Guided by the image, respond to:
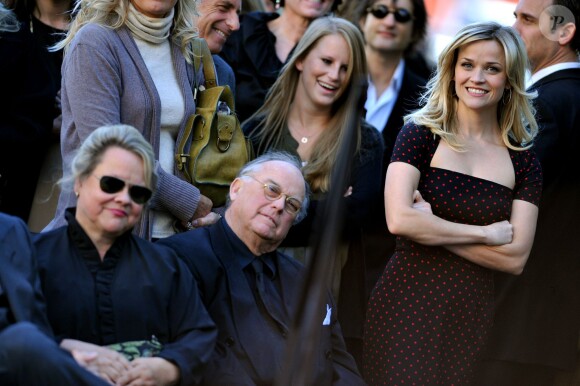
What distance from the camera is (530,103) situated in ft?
17.3

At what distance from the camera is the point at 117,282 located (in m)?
4.16

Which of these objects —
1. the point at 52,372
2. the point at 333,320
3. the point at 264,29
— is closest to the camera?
the point at 52,372

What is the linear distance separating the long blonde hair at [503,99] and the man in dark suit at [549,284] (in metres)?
0.34

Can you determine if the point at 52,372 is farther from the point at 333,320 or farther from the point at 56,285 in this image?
the point at 333,320

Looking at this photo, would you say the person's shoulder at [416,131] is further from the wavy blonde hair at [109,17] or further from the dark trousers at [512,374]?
the dark trousers at [512,374]

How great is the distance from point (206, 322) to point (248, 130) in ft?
5.76

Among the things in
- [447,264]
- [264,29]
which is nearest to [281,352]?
[447,264]

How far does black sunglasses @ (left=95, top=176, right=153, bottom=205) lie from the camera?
13.7 ft

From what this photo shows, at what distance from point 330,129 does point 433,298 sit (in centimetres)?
130

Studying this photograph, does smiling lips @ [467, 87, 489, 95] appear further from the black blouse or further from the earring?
the black blouse

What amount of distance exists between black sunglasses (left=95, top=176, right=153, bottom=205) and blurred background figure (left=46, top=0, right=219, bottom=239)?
1.57ft

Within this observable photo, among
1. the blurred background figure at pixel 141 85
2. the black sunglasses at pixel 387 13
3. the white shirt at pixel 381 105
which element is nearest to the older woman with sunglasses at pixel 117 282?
the blurred background figure at pixel 141 85

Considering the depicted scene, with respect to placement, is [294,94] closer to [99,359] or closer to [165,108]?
[165,108]

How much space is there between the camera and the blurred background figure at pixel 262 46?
629 cm
